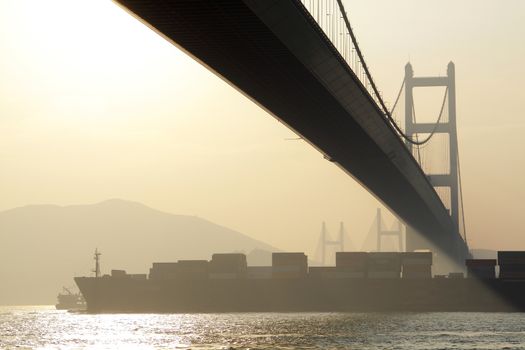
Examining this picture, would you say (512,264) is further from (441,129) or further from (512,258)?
(441,129)

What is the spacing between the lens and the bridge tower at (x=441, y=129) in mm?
142250

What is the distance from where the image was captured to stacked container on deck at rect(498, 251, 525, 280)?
119 metres

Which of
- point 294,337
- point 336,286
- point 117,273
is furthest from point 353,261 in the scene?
point 294,337

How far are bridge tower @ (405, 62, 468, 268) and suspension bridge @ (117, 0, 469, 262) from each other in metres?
41.5

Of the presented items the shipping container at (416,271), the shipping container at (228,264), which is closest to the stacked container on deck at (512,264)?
the shipping container at (416,271)

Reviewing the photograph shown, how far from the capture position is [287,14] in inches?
1708

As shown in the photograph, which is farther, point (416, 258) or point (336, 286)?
point (416, 258)

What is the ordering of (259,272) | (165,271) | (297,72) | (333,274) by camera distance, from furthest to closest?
(259,272), (165,271), (333,274), (297,72)

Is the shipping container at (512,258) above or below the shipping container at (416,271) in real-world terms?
above

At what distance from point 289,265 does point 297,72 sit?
7193cm

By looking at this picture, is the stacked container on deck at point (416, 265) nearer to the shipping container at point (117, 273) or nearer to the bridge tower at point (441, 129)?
the bridge tower at point (441, 129)

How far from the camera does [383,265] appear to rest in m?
124

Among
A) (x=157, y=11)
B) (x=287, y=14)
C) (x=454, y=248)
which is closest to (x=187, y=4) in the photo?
(x=157, y=11)

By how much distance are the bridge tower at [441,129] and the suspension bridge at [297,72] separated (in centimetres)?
4146
